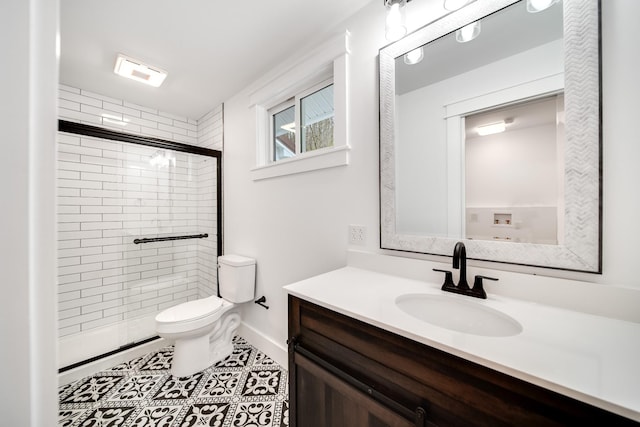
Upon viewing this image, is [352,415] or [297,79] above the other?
[297,79]

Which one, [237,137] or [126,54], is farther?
[237,137]

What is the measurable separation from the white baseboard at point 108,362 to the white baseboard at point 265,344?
670 mm

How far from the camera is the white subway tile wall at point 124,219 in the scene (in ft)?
7.06

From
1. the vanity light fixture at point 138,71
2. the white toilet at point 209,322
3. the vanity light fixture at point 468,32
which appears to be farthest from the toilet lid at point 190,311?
the vanity light fixture at point 468,32

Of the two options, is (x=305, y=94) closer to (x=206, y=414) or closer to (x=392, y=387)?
(x=392, y=387)

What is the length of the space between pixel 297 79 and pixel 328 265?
1342 millimetres

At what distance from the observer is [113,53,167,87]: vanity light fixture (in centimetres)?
181

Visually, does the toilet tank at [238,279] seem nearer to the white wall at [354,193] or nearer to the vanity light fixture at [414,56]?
the white wall at [354,193]

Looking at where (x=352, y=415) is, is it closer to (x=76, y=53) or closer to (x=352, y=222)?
(x=352, y=222)

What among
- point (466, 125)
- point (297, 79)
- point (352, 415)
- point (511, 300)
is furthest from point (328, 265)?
point (297, 79)

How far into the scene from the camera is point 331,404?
0.92 metres

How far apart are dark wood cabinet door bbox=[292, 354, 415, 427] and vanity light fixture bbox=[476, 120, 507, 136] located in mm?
1105

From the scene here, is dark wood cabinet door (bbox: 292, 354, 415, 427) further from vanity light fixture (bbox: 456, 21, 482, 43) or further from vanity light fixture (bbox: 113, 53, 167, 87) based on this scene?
vanity light fixture (bbox: 113, 53, 167, 87)

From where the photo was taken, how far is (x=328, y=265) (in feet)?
5.24
